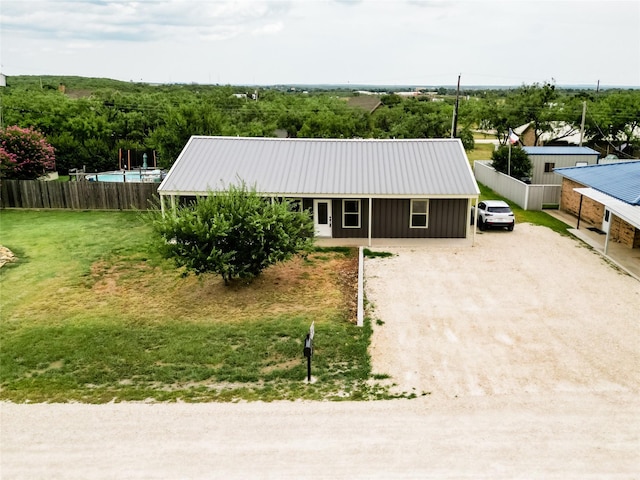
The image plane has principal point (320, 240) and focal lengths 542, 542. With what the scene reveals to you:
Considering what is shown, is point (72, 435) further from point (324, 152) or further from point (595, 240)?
point (595, 240)

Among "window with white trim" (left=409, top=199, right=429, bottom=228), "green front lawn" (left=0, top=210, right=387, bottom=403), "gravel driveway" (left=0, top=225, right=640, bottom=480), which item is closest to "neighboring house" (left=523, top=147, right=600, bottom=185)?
"window with white trim" (left=409, top=199, right=429, bottom=228)

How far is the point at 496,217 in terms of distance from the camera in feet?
78.6

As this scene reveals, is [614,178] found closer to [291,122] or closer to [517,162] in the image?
[517,162]

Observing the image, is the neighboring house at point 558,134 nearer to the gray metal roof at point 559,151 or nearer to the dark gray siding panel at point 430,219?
the gray metal roof at point 559,151

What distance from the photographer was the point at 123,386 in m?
11.7

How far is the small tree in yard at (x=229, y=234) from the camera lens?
15.5m

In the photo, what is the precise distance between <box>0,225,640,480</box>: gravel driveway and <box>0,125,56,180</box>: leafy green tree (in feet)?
73.4

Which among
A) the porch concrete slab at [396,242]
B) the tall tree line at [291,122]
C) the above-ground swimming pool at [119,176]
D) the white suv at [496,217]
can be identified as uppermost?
the tall tree line at [291,122]

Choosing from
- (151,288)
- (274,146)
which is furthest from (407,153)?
(151,288)

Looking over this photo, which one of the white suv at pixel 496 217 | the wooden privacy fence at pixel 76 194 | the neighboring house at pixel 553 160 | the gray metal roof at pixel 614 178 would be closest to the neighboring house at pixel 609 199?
the gray metal roof at pixel 614 178

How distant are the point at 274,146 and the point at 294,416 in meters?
16.5

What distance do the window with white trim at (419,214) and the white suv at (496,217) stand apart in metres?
3.61

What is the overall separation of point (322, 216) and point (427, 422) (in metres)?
13.3

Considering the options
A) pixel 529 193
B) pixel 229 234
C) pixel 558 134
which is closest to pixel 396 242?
pixel 229 234
